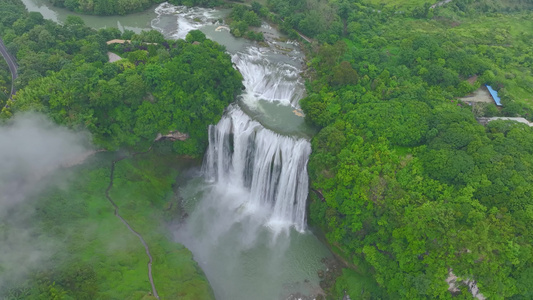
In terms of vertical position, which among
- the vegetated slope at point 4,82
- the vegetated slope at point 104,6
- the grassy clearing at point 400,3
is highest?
the grassy clearing at point 400,3

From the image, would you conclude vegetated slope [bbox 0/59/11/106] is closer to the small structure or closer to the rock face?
the rock face

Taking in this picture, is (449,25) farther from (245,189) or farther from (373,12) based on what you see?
(245,189)

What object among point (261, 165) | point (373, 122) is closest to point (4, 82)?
point (261, 165)

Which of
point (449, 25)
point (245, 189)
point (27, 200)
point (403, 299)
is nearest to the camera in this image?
point (403, 299)

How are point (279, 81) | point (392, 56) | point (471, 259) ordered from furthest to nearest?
point (392, 56) → point (279, 81) → point (471, 259)

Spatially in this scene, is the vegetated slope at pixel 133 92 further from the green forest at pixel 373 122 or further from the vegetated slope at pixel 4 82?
the vegetated slope at pixel 4 82

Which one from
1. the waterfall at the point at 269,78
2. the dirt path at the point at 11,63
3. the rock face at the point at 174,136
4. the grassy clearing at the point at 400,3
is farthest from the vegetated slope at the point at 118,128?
the grassy clearing at the point at 400,3

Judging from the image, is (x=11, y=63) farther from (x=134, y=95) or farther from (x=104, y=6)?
(x=104, y=6)

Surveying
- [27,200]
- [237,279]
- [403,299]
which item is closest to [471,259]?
[403,299]
